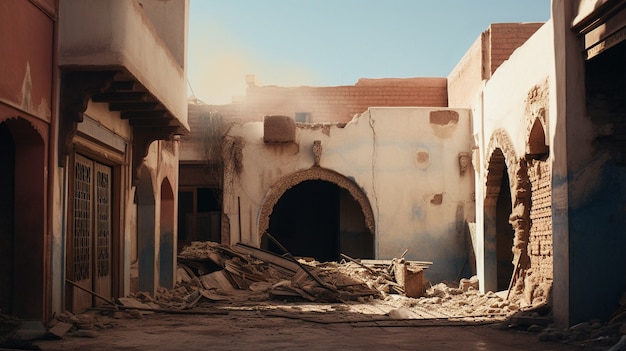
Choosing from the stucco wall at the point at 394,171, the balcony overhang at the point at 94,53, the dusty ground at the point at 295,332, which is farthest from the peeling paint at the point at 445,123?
the balcony overhang at the point at 94,53

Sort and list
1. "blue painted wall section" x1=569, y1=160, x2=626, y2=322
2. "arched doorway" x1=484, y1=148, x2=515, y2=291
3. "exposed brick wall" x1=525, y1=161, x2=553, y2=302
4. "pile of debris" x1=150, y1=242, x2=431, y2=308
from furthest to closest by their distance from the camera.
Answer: "arched doorway" x1=484, y1=148, x2=515, y2=291, "pile of debris" x1=150, y1=242, x2=431, y2=308, "exposed brick wall" x1=525, y1=161, x2=553, y2=302, "blue painted wall section" x1=569, y1=160, x2=626, y2=322

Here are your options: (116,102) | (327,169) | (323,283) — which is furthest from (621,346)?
(327,169)

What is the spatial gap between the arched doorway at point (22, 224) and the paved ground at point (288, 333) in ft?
1.81

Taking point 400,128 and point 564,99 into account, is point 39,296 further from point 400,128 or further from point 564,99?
point 400,128

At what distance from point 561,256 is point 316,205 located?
58.6ft

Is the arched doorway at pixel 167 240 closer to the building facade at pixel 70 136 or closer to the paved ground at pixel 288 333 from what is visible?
the paved ground at pixel 288 333

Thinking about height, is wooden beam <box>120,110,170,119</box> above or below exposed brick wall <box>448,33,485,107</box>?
below

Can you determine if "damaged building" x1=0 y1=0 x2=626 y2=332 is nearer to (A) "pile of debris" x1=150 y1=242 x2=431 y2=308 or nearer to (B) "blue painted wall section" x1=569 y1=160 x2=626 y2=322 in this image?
(B) "blue painted wall section" x1=569 y1=160 x2=626 y2=322

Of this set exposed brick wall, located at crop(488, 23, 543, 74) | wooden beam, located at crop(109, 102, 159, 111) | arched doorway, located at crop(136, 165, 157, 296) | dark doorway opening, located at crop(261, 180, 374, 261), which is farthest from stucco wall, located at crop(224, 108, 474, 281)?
wooden beam, located at crop(109, 102, 159, 111)

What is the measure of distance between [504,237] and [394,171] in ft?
17.8

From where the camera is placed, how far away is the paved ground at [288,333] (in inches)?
323

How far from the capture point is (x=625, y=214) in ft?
29.2

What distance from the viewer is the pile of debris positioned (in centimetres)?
1474

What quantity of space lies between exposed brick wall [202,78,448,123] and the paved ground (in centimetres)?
1496
